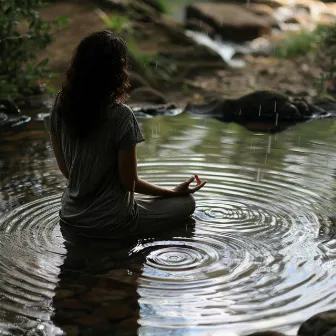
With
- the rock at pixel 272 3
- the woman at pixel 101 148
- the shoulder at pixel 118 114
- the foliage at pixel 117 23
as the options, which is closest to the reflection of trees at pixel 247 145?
the woman at pixel 101 148

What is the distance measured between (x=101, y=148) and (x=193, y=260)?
96 centimetres

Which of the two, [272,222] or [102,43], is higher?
[102,43]

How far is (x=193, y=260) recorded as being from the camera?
4.50m

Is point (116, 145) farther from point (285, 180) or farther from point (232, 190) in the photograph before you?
point (285, 180)

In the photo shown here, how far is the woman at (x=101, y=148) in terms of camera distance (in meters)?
4.25

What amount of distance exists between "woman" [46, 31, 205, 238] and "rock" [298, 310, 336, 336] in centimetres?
167

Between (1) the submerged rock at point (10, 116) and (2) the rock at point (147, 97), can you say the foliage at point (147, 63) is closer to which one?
(2) the rock at point (147, 97)

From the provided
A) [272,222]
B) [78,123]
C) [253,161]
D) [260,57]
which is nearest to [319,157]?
[253,161]

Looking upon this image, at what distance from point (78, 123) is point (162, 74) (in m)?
8.75

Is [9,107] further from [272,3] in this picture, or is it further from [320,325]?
[272,3]

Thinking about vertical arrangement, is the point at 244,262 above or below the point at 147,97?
above

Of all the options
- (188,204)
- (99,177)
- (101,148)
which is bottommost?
(188,204)

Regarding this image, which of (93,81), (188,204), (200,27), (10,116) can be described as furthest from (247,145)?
(200,27)

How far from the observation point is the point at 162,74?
42.7 ft
